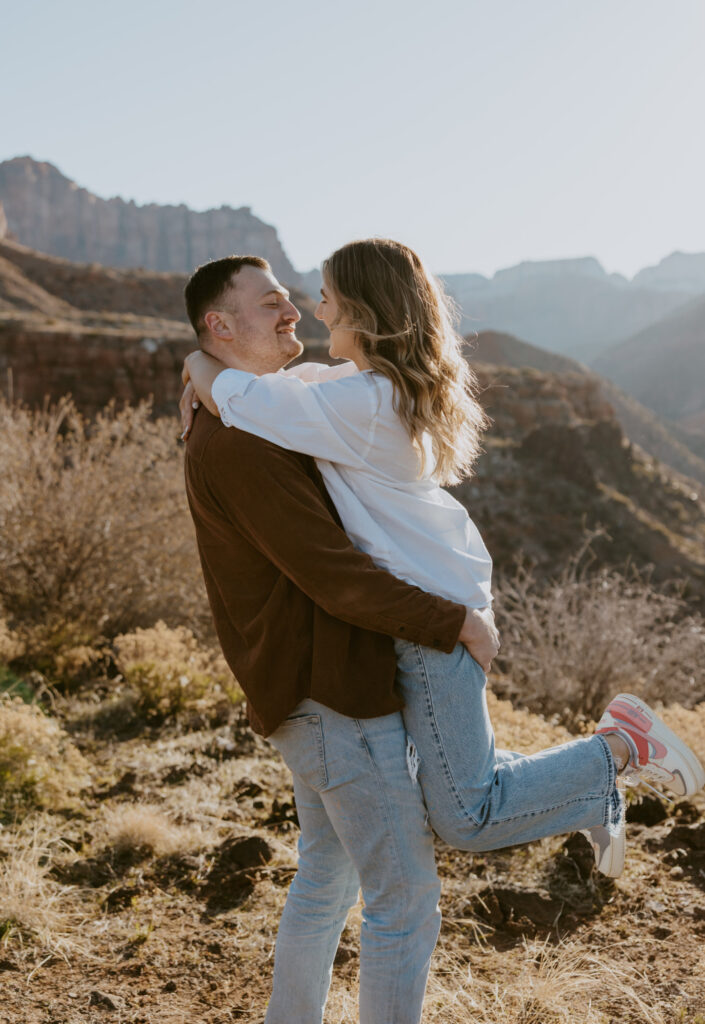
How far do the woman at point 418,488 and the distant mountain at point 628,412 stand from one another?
122ft

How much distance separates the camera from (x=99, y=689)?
5805 millimetres

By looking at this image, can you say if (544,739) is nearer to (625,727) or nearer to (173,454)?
(625,727)

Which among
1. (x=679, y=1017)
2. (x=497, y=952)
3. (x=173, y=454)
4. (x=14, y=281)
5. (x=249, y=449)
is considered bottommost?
(x=497, y=952)

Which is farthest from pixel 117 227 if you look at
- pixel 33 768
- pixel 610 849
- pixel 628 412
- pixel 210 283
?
pixel 610 849

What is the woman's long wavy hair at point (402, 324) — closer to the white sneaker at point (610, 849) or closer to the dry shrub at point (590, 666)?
the white sneaker at point (610, 849)

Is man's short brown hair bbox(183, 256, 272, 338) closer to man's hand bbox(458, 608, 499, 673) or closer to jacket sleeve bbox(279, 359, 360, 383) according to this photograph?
jacket sleeve bbox(279, 359, 360, 383)

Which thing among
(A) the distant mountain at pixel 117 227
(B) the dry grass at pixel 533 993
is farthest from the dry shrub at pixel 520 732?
(A) the distant mountain at pixel 117 227

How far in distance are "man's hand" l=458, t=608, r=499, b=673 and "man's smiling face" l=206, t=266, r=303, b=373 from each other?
82cm

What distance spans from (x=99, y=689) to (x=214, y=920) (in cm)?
314

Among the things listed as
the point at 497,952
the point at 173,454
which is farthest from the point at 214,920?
the point at 173,454

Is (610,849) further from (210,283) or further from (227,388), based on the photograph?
(210,283)

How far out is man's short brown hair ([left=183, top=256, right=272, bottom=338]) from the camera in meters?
2.05

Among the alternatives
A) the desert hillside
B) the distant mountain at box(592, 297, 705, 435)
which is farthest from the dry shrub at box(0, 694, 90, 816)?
the distant mountain at box(592, 297, 705, 435)

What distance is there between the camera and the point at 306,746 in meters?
1.80
